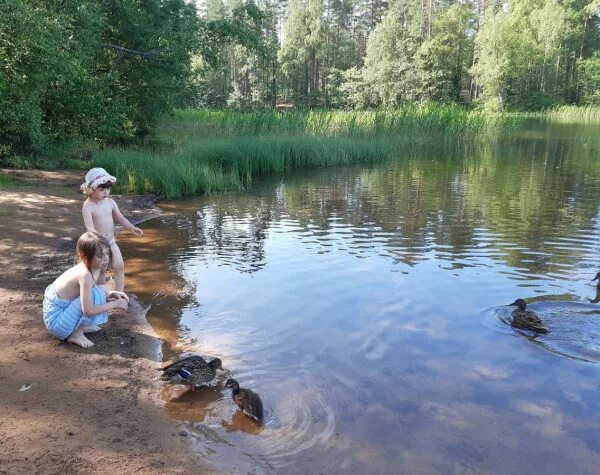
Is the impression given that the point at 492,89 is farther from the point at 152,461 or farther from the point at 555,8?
the point at 152,461

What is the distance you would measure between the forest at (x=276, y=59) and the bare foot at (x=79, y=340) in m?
7.29

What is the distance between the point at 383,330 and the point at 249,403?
2.45 metres

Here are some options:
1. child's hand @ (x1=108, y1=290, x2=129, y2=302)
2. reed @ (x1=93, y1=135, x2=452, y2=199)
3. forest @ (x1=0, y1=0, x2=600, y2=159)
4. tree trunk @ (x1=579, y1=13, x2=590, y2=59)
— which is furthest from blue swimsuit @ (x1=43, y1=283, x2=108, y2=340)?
tree trunk @ (x1=579, y1=13, x2=590, y2=59)

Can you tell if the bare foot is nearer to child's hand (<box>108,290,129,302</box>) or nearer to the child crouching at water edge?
the child crouching at water edge

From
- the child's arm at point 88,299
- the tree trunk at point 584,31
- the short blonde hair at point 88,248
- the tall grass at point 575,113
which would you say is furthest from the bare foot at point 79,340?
the tree trunk at point 584,31

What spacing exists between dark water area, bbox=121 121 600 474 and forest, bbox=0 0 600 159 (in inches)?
207

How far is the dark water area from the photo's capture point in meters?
4.19

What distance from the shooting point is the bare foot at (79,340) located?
532 centimetres

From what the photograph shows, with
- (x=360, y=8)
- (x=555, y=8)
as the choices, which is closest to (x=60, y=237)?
(x=555, y=8)

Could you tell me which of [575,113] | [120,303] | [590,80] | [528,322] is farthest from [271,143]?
[590,80]

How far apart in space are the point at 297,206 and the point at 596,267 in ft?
24.9

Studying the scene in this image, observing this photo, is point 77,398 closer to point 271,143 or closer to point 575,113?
point 271,143

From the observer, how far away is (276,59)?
65000mm

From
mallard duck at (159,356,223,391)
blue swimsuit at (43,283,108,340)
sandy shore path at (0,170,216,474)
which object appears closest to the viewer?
sandy shore path at (0,170,216,474)
